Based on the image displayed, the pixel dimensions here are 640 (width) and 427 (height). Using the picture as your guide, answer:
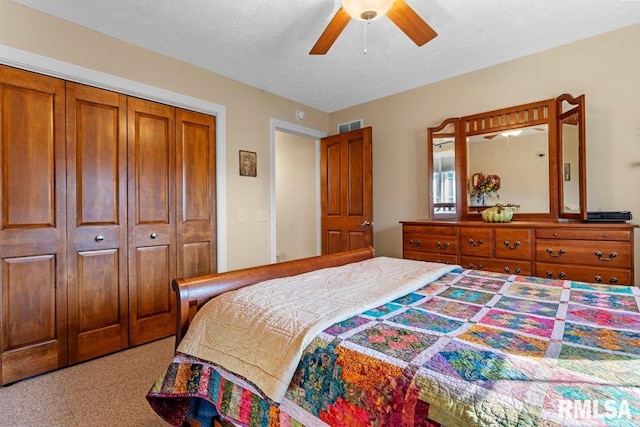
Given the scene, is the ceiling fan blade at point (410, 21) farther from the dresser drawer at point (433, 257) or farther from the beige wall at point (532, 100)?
the dresser drawer at point (433, 257)

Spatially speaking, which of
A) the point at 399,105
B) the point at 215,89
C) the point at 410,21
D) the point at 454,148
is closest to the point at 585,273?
the point at 454,148

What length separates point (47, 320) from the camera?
2.19m

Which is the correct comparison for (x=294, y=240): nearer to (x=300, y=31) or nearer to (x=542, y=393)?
(x=300, y=31)

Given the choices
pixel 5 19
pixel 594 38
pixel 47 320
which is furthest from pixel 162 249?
pixel 594 38

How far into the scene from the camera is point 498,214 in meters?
2.81

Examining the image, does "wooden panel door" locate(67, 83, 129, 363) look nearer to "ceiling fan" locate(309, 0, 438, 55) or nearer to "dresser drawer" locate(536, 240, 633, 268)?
"ceiling fan" locate(309, 0, 438, 55)

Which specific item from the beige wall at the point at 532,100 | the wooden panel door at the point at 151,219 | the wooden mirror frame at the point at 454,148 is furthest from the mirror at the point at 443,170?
the wooden panel door at the point at 151,219

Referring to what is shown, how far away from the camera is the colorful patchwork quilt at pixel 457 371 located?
0.67m

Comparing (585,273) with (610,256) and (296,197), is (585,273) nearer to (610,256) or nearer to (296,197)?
(610,256)

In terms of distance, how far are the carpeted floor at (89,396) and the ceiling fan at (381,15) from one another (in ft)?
8.04

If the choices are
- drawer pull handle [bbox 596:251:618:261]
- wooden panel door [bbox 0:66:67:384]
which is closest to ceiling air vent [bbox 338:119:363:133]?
drawer pull handle [bbox 596:251:618:261]

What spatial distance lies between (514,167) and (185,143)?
10.0 feet

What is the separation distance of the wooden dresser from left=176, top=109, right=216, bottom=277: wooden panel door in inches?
79.1

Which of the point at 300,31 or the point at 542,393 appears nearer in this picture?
the point at 542,393
